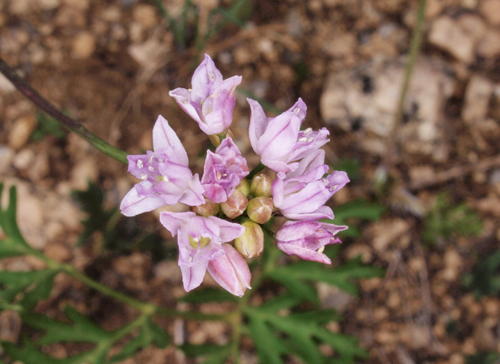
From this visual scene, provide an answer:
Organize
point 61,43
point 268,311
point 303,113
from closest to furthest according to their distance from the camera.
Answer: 1. point 303,113
2. point 268,311
3. point 61,43

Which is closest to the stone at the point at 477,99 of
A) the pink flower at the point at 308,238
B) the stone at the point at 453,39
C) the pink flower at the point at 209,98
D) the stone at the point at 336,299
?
the stone at the point at 453,39

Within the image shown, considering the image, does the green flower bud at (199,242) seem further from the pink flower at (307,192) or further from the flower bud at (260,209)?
the pink flower at (307,192)

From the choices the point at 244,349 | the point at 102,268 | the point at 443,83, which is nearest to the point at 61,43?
the point at 102,268

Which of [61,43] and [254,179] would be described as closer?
[254,179]

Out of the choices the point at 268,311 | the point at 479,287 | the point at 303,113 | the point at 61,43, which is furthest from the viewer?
the point at 61,43

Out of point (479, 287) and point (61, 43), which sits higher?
point (61, 43)

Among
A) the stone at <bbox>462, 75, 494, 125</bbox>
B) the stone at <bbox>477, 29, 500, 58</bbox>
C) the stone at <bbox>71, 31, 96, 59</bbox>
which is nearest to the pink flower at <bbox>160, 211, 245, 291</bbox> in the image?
the stone at <bbox>71, 31, 96, 59</bbox>

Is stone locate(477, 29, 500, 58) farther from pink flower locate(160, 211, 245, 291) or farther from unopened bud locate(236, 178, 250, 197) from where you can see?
pink flower locate(160, 211, 245, 291)

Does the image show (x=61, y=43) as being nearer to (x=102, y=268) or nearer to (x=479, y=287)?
(x=102, y=268)
